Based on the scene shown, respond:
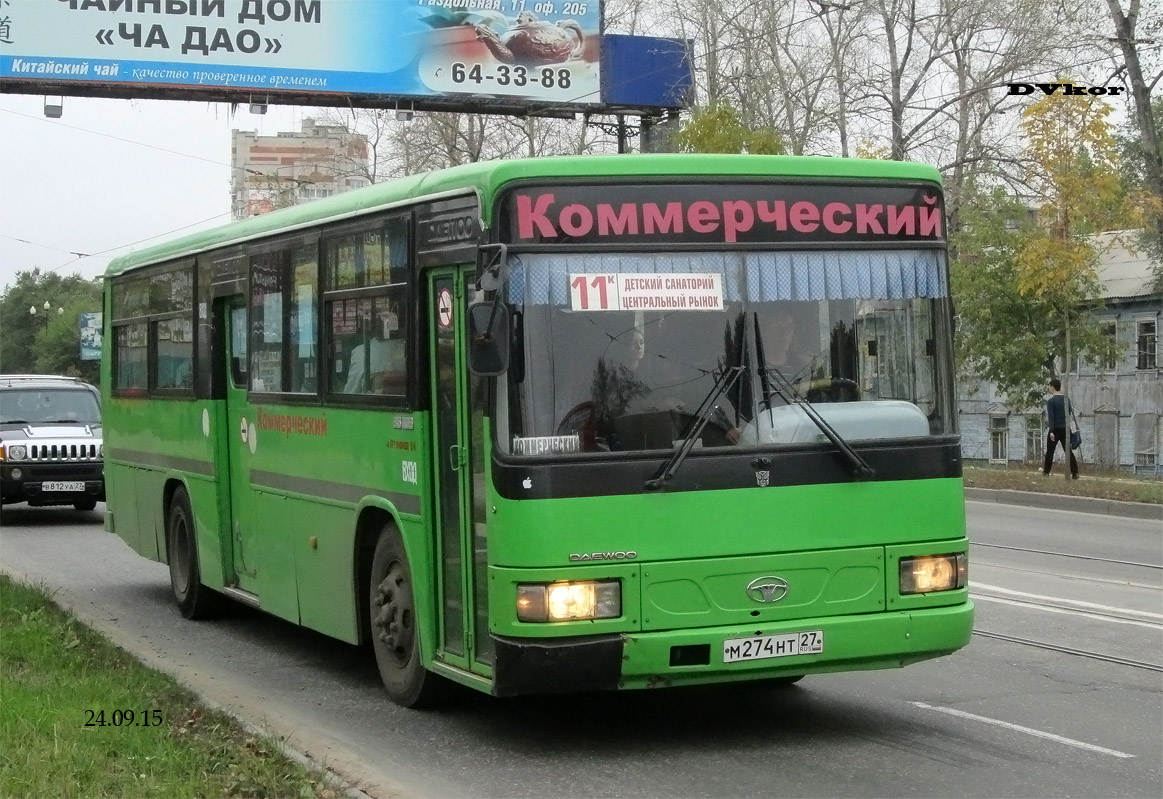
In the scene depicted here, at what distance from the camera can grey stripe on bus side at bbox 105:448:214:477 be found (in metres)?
11.9

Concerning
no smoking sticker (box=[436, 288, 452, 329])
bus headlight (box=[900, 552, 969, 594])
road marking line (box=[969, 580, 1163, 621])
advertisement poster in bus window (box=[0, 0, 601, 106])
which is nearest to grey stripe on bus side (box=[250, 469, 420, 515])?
no smoking sticker (box=[436, 288, 452, 329])

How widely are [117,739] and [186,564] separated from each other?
5565 millimetres

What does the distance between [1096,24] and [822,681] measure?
70.1 ft

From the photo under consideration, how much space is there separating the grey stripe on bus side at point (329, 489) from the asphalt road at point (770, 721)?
107cm

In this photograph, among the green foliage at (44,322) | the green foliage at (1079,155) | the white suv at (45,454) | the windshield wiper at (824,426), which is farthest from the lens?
the green foliage at (44,322)

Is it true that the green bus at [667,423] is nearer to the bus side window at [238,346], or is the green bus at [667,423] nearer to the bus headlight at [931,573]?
the bus headlight at [931,573]

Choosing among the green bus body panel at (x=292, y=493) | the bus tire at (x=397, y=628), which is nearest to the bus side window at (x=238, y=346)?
the green bus body panel at (x=292, y=493)

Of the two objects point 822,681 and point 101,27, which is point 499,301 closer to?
point 822,681

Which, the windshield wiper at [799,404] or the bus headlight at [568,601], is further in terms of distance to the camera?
the windshield wiper at [799,404]

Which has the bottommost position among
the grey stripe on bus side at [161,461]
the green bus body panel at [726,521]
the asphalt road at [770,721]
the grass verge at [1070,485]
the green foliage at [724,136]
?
the asphalt road at [770,721]

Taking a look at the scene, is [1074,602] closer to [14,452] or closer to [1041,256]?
[14,452]

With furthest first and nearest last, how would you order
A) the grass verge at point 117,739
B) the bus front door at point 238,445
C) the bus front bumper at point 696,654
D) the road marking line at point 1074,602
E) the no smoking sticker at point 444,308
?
the road marking line at point 1074,602 → the bus front door at point 238,445 → the no smoking sticker at point 444,308 → the bus front bumper at point 696,654 → the grass verge at point 117,739

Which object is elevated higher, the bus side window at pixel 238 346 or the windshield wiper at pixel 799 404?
the bus side window at pixel 238 346

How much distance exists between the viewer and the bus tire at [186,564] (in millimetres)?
12352
